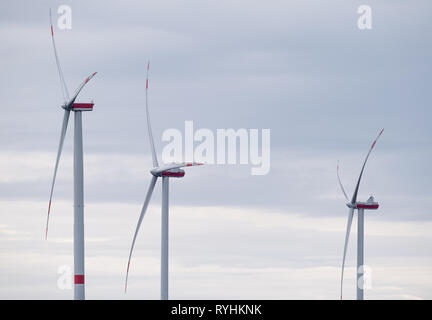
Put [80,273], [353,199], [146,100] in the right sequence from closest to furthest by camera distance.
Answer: [80,273], [146,100], [353,199]

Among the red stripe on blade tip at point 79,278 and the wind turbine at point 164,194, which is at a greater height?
the wind turbine at point 164,194

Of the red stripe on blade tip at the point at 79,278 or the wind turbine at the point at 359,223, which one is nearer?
the red stripe on blade tip at the point at 79,278

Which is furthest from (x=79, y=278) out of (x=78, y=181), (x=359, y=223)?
(x=359, y=223)

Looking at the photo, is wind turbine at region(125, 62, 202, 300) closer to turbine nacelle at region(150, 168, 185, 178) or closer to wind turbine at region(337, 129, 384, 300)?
turbine nacelle at region(150, 168, 185, 178)

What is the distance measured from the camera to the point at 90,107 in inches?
4685

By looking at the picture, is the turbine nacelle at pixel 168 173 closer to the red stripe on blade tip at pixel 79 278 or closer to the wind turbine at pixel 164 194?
the wind turbine at pixel 164 194

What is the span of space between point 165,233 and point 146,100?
1279 cm

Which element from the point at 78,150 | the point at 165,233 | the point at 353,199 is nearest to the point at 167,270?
the point at 165,233

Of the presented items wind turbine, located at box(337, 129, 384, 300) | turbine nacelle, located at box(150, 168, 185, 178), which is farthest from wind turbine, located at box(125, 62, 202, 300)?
wind turbine, located at box(337, 129, 384, 300)

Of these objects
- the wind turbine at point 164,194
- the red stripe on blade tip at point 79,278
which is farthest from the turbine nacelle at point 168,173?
the red stripe on blade tip at point 79,278

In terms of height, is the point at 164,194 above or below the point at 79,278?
above

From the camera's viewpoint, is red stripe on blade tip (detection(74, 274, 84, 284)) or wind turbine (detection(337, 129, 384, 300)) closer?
red stripe on blade tip (detection(74, 274, 84, 284))

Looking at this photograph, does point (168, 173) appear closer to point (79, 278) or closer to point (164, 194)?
point (164, 194)
